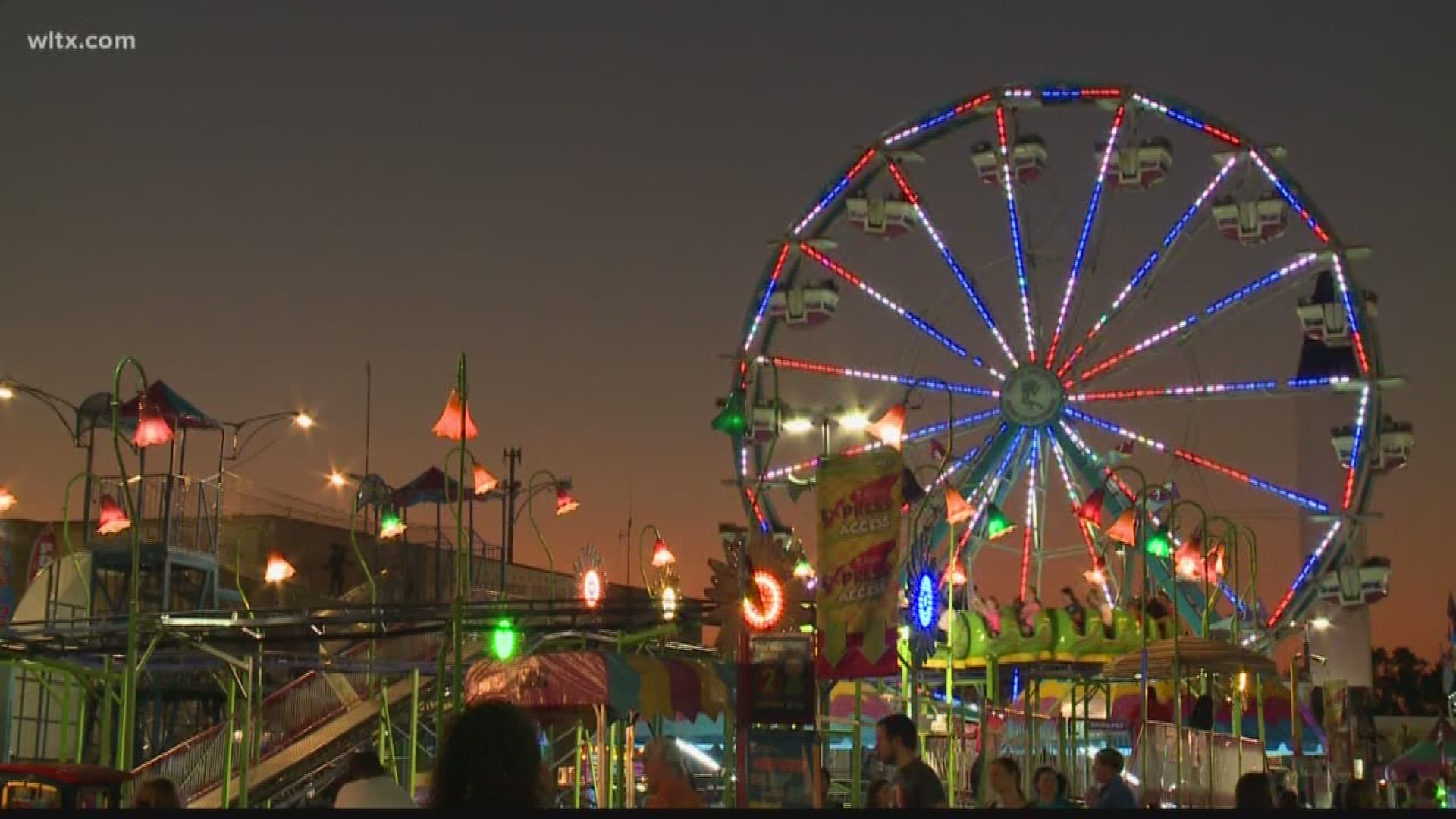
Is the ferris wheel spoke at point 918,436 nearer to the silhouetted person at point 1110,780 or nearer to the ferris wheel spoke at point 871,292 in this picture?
the ferris wheel spoke at point 871,292

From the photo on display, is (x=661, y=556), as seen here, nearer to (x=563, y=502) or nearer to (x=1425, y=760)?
(x=563, y=502)

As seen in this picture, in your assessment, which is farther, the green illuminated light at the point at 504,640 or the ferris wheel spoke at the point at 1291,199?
the ferris wheel spoke at the point at 1291,199

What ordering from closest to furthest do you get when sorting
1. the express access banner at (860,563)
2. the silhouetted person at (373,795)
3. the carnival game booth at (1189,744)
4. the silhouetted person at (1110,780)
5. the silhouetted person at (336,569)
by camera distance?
the silhouetted person at (373,795), the silhouetted person at (1110,780), the express access banner at (860,563), the carnival game booth at (1189,744), the silhouetted person at (336,569)

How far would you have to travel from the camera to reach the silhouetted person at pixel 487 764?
5.59m

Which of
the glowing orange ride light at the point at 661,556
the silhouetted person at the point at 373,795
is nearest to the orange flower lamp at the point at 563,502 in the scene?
the glowing orange ride light at the point at 661,556

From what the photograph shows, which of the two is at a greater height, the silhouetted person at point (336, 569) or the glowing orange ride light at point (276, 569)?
the silhouetted person at point (336, 569)

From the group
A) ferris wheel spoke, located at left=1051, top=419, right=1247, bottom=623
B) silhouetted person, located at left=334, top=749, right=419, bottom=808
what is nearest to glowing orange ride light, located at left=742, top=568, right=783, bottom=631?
silhouetted person, located at left=334, top=749, right=419, bottom=808

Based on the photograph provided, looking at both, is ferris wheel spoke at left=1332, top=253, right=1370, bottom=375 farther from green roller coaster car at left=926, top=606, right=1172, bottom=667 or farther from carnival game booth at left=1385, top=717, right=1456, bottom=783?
carnival game booth at left=1385, top=717, right=1456, bottom=783

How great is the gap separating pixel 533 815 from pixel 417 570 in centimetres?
4382

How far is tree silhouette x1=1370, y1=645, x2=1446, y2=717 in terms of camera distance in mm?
100500

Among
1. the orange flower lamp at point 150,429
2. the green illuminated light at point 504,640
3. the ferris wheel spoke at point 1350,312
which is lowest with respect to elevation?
the green illuminated light at point 504,640

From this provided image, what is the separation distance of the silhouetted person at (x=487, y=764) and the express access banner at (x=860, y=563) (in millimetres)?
10152

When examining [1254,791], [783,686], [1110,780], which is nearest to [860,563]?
[783,686]

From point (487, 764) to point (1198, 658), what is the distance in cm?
1937
